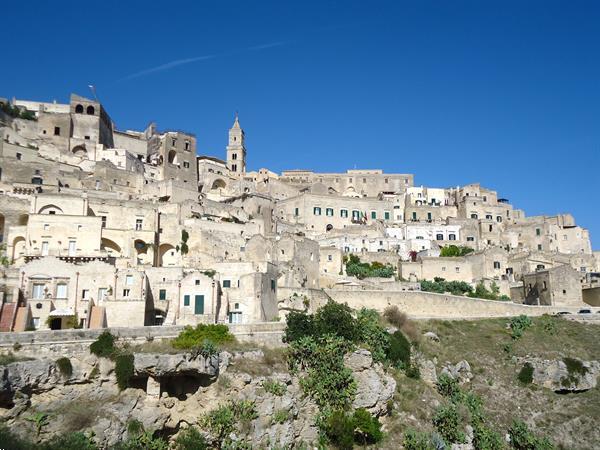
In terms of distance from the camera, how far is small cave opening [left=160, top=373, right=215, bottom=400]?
31453mm

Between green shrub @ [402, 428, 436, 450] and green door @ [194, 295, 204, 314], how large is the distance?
45.4ft

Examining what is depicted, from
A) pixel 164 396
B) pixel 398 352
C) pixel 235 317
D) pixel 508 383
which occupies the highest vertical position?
pixel 235 317

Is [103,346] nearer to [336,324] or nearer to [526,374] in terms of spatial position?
[336,324]

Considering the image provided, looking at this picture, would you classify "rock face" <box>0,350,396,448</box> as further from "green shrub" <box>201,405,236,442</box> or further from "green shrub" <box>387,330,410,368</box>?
"green shrub" <box>387,330,410,368</box>

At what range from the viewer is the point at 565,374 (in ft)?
136

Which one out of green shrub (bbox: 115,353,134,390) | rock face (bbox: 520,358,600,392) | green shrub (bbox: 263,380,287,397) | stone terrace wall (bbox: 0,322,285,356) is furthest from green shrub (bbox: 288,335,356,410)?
rock face (bbox: 520,358,600,392)

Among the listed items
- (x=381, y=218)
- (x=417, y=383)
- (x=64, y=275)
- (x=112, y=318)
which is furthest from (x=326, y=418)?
(x=381, y=218)

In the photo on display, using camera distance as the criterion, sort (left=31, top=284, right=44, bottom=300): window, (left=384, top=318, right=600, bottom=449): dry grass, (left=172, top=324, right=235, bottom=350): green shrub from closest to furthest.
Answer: (left=172, top=324, right=235, bottom=350): green shrub < (left=31, top=284, right=44, bottom=300): window < (left=384, top=318, right=600, bottom=449): dry grass

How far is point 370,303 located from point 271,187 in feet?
108

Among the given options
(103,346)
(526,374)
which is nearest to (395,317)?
(526,374)

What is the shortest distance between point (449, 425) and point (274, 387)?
34.3 feet

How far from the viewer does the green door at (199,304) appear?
124 feet

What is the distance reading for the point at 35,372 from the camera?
28.4 metres

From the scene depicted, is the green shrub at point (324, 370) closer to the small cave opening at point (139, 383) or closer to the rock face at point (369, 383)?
the rock face at point (369, 383)
